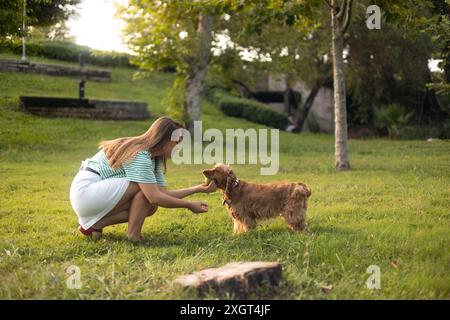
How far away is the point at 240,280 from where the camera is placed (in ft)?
12.3

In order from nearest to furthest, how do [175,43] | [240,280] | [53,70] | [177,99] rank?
[240,280] < [175,43] < [177,99] < [53,70]

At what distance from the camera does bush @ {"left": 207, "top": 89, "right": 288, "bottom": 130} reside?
23.6 m

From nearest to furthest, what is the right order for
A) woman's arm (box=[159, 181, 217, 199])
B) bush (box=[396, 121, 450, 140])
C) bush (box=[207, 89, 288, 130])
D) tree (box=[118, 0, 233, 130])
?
woman's arm (box=[159, 181, 217, 199]), bush (box=[396, 121, 450, 140]), tree (box=[118, 0, 233, 130]), bush (box=[207, 89, 288, 130])

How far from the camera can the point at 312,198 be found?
7570 millimetres

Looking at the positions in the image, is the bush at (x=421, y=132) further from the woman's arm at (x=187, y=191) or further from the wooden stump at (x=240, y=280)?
the wooden stump at (x=240, y=280)

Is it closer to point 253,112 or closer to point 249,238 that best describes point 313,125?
point 253,112

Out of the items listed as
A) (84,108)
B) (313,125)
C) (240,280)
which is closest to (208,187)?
(240,280)

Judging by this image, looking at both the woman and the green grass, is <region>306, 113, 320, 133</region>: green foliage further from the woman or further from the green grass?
the woman

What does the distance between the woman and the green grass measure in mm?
277

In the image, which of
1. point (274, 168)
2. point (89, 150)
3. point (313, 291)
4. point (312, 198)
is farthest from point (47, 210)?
point (89, 150)

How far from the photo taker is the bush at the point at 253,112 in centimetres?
2361

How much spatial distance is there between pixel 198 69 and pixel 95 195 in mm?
12739

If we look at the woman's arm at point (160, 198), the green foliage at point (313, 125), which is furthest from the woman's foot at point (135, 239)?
the green foliage at point (313, 125)

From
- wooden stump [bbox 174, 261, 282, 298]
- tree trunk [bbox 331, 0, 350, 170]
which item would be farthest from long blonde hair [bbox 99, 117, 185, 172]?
tree trunk [bbox 331, 0, 350, 170]
